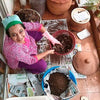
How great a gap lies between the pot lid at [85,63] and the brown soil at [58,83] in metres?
0.18

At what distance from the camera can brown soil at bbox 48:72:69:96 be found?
107 cm

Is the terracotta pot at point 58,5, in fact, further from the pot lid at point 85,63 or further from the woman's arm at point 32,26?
the pot lid at point 85,63

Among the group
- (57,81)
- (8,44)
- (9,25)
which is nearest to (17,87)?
(57,81)

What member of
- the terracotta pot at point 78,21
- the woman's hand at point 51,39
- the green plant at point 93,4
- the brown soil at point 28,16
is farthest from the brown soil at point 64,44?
the green plant at point 93,4

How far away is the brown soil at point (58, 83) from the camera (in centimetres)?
107

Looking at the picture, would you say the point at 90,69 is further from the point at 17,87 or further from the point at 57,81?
the point at 17,87

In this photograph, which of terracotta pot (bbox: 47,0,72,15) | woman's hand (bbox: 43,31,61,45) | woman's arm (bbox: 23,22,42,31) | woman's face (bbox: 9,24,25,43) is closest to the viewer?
woman's face (bbox: 9,24,25,43)

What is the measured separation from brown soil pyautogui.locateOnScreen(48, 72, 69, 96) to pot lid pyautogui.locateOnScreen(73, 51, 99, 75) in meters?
0.18

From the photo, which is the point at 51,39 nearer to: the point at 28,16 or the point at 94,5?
the point at 28,16

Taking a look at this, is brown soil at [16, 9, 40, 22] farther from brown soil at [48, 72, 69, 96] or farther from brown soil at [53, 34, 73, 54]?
brown soil at [48, 72, 69, 96]

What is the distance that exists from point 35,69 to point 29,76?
0.40 feet

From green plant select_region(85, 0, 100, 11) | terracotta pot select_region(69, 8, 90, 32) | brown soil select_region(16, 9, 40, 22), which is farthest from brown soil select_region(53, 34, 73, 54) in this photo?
green plant select_region(85, 0, 100, 11)

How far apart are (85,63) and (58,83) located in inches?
12.4

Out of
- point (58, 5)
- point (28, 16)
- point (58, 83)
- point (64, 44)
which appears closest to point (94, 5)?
point (58, 5)
